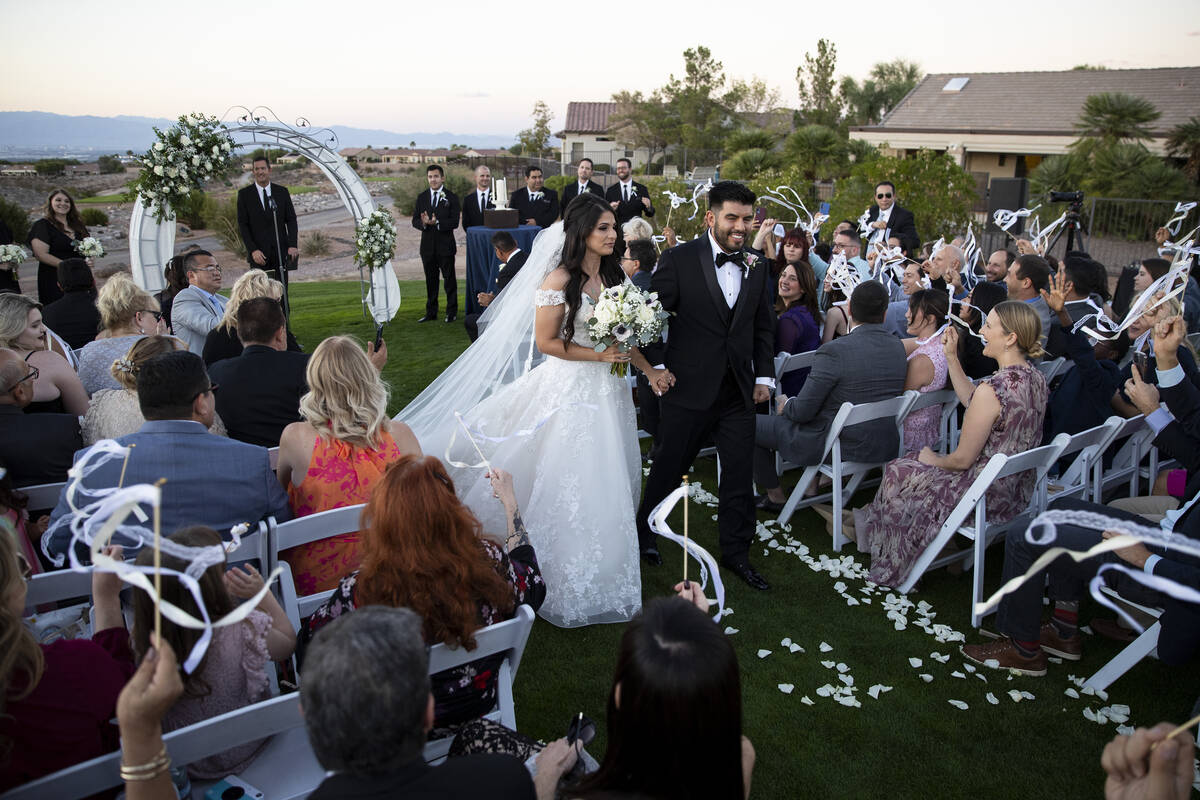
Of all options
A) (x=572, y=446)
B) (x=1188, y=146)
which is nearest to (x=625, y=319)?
(x=572, y=446)

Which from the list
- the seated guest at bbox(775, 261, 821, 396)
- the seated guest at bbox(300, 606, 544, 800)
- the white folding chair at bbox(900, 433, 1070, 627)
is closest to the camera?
the seated guest at bbox(300, 606, 544, 800)

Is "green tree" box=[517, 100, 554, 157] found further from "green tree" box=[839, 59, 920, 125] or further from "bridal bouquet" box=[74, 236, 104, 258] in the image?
"bridal bouquet" box=[74, 236, 104, 258]

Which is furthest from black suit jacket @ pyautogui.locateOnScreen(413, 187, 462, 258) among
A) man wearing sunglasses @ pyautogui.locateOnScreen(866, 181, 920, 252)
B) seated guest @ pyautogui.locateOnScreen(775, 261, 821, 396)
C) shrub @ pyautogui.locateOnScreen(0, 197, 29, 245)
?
shrub @ pyautogui.locateOnScreen(0, 197, 29, 245)

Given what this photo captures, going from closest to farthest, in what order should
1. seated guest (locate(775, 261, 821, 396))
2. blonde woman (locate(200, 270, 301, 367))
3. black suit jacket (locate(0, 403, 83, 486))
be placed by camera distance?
black suit jacket (locate(0, 403, 83, 486))
blonde woman (locate(200, 270, 301, 367))
seated guest (locate(775, 261, 821, 396))

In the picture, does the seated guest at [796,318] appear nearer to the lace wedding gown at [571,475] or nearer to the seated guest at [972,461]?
the seated guest at [972,461]

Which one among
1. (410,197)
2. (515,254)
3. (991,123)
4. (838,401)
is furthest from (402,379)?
(991,123)

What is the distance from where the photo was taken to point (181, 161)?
8227mm

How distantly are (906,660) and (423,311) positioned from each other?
1046 cm

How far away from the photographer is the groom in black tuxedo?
4.30m

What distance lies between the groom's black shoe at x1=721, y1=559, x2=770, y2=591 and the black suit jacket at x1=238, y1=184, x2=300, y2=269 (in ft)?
25.5

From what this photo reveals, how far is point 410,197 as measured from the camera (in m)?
27.7

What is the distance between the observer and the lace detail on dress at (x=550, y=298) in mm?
4320

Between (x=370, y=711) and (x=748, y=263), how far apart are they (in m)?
3.42

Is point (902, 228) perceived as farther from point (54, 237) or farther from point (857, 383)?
point (54, 237)
